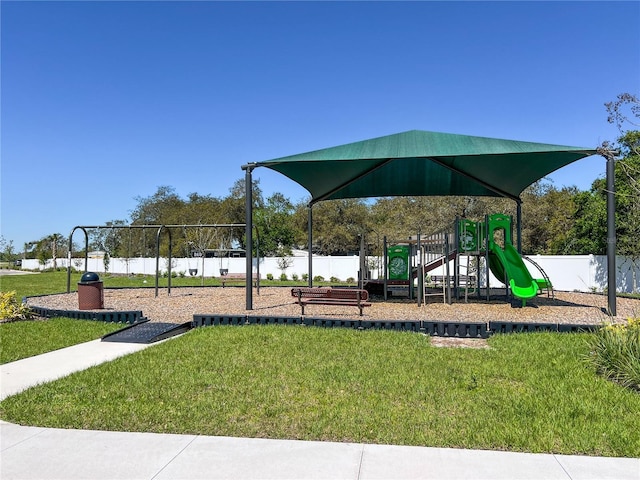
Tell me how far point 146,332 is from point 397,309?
626 cm

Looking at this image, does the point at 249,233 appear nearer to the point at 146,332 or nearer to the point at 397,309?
the point at 146,332

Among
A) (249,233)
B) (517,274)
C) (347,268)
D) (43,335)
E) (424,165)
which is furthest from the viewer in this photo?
(347,268)

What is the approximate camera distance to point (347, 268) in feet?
98.2

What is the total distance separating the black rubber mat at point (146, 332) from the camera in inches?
339

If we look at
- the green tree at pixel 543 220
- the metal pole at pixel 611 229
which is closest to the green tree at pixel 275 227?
the green tree at pixel 543 220

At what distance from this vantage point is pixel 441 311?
473 inches

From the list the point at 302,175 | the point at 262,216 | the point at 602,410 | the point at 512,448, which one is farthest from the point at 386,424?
the point at 262,216

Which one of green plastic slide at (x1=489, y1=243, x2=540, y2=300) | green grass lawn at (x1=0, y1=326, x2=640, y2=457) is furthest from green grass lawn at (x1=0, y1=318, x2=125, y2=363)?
green plastic slide at (x1=489, y1=243, x2=540, y2=300)

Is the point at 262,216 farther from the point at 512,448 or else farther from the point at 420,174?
the point at 512,448

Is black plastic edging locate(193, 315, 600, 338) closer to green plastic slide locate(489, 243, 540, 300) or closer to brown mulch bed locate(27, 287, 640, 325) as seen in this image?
brown mulch bed locate(27, 287, 640, 325)

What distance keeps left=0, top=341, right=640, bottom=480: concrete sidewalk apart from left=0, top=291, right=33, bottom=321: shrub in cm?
775

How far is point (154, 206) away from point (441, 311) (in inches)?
2061

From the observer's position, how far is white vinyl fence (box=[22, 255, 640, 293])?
2227cm

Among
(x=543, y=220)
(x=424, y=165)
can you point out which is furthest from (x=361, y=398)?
(x=543, y=220)
